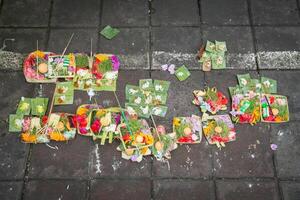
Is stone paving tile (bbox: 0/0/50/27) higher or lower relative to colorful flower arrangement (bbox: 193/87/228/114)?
higher

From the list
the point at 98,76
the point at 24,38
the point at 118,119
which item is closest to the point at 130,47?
the point at 98,76

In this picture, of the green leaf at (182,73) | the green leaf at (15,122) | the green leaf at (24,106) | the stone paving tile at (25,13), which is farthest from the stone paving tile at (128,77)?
the stone paving tile at (25,13)

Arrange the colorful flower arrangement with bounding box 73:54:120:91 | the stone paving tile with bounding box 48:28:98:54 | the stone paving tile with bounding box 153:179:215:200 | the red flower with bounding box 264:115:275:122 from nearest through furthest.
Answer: the stone paving tile with bounding box 153:179:215:200, the red flower with bounding box 264:115:275:122, the colorful flower arrangement with bounding box 73:54:120:91, the stone paving tile with bounding box 48:28:98:54

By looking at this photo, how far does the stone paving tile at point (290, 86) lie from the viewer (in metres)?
3.92

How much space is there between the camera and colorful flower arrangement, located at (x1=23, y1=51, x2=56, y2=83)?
400 cm

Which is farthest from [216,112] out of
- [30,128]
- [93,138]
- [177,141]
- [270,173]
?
[30,128]

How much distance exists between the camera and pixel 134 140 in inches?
145

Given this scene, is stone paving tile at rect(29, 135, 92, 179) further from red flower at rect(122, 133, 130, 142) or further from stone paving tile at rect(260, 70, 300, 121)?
stone paving tile at rect(260, 70, 300, 121)

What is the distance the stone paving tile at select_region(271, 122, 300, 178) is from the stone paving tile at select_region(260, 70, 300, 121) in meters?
0.15

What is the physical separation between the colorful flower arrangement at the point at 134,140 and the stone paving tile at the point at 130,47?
0.77m

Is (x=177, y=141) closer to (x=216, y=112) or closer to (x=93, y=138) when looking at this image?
(x=216, y=112)

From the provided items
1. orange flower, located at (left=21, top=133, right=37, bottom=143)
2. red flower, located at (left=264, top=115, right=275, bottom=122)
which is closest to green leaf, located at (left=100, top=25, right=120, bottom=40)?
orange flower, located at (left=21, top=133, right=37, bottom=143)

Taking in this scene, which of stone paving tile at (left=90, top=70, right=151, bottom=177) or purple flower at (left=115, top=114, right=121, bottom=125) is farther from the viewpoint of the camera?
purple flower at (left=115, top=114, right=121, bottom=125)

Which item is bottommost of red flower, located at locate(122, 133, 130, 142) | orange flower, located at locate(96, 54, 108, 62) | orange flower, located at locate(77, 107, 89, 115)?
red flower, located at locate(122, 133, 130, 142)
